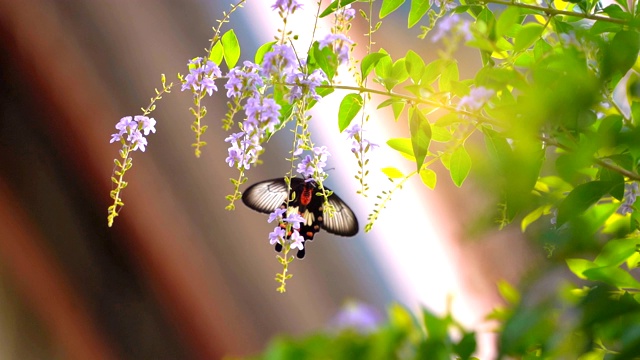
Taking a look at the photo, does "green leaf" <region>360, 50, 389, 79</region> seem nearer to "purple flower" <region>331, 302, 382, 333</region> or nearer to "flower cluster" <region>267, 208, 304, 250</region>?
"flower cluster" <region>267, 208, 304, 250</region>

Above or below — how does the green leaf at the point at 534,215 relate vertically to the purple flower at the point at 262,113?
below

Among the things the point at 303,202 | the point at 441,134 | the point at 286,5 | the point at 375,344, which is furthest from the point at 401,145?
the point at 375,344

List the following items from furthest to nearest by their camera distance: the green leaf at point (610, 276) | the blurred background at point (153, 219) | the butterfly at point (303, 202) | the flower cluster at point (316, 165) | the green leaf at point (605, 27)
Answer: the blurred background at point (153, 219) → the butterfly at point (303, 202) → the flower cluster at point (316, 165) → the green leaf at point (605, 27) → the green leaf at point (610, 276)

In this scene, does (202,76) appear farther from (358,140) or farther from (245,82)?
(358,140)

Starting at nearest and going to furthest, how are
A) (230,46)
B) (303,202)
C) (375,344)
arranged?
1. (375,344)
2. (230,46)
3. (303,202)

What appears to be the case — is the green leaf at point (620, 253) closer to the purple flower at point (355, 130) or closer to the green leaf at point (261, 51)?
the purple flower at point (355, 130)

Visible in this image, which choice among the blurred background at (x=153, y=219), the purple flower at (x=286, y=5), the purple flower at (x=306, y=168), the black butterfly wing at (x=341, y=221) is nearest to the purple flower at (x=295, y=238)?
the purple flower at (x=306, y=168)

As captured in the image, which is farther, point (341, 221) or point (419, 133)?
point (341, 221)
